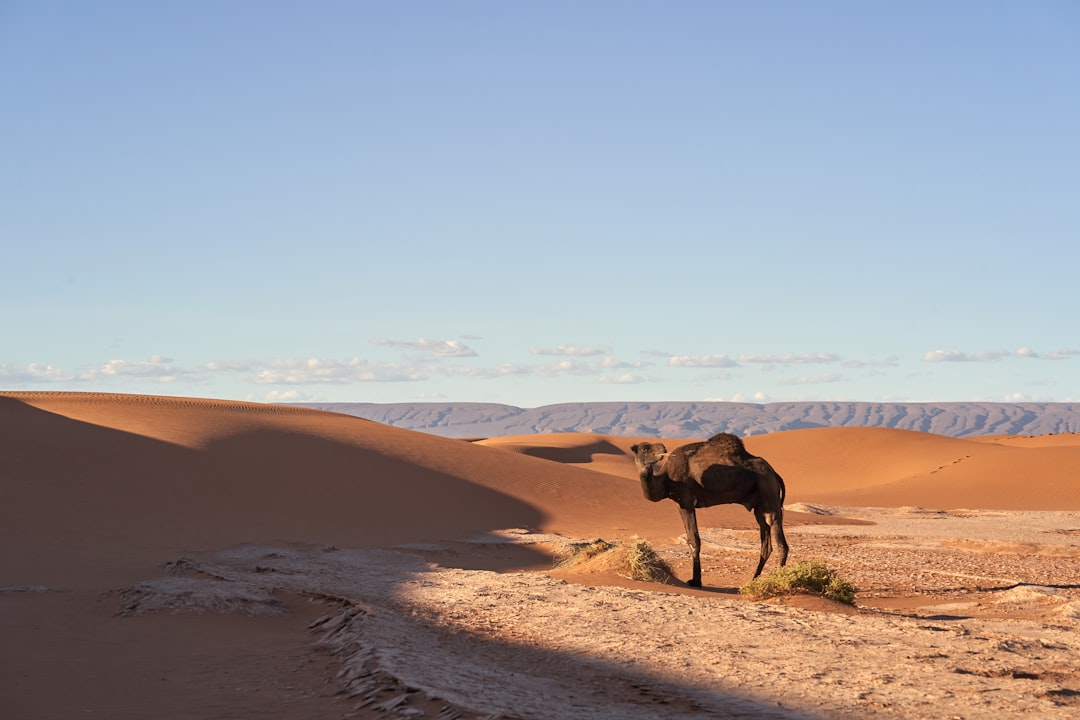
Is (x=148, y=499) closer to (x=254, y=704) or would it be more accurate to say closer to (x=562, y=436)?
(x=254, y=704)

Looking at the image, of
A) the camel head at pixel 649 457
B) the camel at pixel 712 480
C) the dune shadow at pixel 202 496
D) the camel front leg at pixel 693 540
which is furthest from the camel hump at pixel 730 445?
the dune shadow at pixel 202 496

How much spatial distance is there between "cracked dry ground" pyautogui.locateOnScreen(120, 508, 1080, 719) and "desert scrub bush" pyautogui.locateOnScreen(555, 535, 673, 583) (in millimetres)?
568

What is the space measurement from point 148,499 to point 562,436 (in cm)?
5427

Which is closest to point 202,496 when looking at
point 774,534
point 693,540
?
point 693,540

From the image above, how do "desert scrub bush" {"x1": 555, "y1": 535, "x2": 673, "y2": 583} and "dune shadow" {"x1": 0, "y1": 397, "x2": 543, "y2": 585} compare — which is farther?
"dune shadow" {"x1": 0, "y1": 397, "x2": 543, "y2": 585}

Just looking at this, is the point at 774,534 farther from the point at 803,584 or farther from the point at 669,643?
the point at 669,643

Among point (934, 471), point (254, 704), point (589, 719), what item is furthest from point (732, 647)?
point (934, 471)

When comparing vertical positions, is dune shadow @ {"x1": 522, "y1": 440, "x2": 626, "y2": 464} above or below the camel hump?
below

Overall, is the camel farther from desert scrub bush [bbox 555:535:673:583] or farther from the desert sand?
the desert sand

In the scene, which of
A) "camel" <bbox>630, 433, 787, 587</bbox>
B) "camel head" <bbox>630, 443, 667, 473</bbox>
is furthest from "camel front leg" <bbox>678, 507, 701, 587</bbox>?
"camel head" <bbox>630, 443, 667, 473</bbox>

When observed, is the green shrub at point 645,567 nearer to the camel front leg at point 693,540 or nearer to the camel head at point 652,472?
the camel front leg at point 693,540

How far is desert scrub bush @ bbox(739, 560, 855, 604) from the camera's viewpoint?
44.2 feet

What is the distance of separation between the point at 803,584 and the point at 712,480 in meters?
2.21

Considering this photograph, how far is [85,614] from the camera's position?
12766 millimetres
